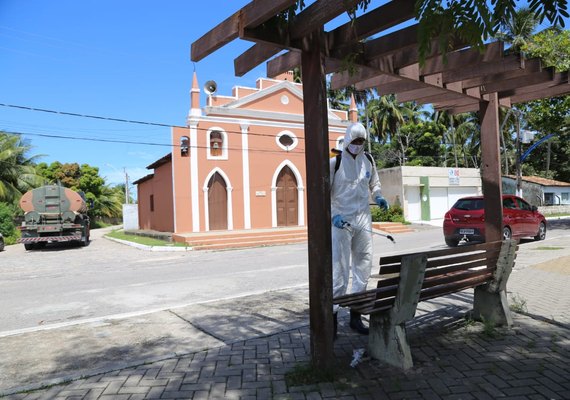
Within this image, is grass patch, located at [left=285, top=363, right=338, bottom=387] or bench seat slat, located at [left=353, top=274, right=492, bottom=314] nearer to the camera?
grass patch, located at [left=285, top=363, right=338, bottom=387]

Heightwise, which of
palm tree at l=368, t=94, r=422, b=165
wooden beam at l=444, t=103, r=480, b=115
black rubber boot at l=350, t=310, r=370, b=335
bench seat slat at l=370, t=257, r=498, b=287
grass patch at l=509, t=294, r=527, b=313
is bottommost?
grass patch at l=509, t=294, r=527, b=313

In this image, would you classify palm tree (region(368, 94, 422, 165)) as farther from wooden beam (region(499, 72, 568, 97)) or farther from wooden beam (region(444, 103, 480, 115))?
wooden beam (region(499, 72, 568, 97))

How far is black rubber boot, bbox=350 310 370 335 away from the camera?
13.3ft

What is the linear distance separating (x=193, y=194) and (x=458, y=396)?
19325mm

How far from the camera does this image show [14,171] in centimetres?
2775

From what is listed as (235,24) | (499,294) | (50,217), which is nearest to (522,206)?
(499,294)

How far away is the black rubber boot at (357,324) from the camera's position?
4.06 metres

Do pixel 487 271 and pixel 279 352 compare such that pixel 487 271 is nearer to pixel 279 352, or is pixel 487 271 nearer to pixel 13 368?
pixel 279 352

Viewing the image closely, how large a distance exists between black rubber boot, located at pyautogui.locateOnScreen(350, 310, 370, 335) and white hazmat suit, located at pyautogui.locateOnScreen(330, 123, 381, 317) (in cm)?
39

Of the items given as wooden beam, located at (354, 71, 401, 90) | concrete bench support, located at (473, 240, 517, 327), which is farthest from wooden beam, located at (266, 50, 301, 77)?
concrete bench support, located at (473, 240, 517, 327)

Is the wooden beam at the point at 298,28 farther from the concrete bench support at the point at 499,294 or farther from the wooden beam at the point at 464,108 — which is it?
the wooden beam at the point at 464,108

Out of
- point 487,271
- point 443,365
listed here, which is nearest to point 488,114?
point 487,271

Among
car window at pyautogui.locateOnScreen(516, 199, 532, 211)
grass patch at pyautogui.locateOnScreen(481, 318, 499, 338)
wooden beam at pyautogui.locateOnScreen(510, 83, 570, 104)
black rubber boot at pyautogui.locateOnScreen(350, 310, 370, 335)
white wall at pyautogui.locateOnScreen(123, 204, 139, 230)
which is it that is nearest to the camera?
grass patch at pyautogui.locateOnScreen(481, 318, 499, 338)

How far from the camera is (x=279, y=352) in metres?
3.64
